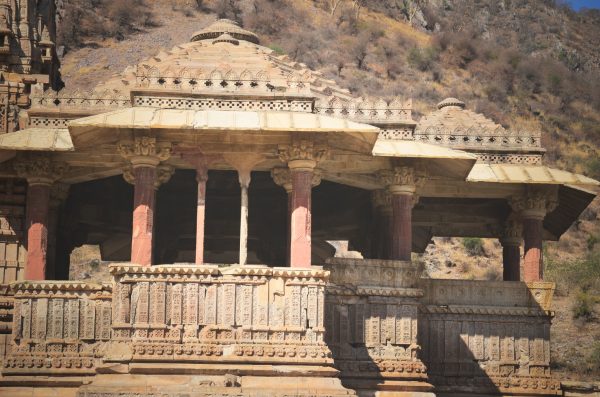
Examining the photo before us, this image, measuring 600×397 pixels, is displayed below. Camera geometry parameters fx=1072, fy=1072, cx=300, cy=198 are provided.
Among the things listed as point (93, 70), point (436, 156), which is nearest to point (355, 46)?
point (93, 70)

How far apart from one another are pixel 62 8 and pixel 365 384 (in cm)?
4664

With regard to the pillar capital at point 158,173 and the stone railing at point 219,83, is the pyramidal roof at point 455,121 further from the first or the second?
the pillar capital at point 158,173

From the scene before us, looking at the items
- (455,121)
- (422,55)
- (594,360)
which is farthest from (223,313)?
(422,55)

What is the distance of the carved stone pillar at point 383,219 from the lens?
19.0 meters

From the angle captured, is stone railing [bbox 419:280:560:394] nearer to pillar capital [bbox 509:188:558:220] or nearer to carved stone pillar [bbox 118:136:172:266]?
pillar capital [bbox 509:188:558:220]

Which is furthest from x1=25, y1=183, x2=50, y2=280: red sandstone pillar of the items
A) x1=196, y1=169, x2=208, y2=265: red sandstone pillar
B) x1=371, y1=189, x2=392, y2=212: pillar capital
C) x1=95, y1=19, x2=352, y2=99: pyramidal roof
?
x1=371, y1=189, x2=392, y2=212: pillar capital

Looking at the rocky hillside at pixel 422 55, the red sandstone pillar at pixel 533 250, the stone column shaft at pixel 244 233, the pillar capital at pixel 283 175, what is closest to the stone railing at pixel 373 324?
the pillar capital at pixel 283 175

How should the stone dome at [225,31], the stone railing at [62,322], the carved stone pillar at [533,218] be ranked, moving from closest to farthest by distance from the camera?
the stone railing at [62,322] < the carved stone pillar at [533,218] < the stone dome at [225,31]

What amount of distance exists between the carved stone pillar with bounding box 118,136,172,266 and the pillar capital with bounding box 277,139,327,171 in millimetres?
1772

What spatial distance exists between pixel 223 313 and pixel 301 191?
227 cm

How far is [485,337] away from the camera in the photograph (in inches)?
736

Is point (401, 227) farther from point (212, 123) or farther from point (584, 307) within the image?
point (584, 307)

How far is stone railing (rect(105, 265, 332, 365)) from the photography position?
49.9 feet

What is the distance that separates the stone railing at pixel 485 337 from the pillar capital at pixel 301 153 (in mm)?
3663
